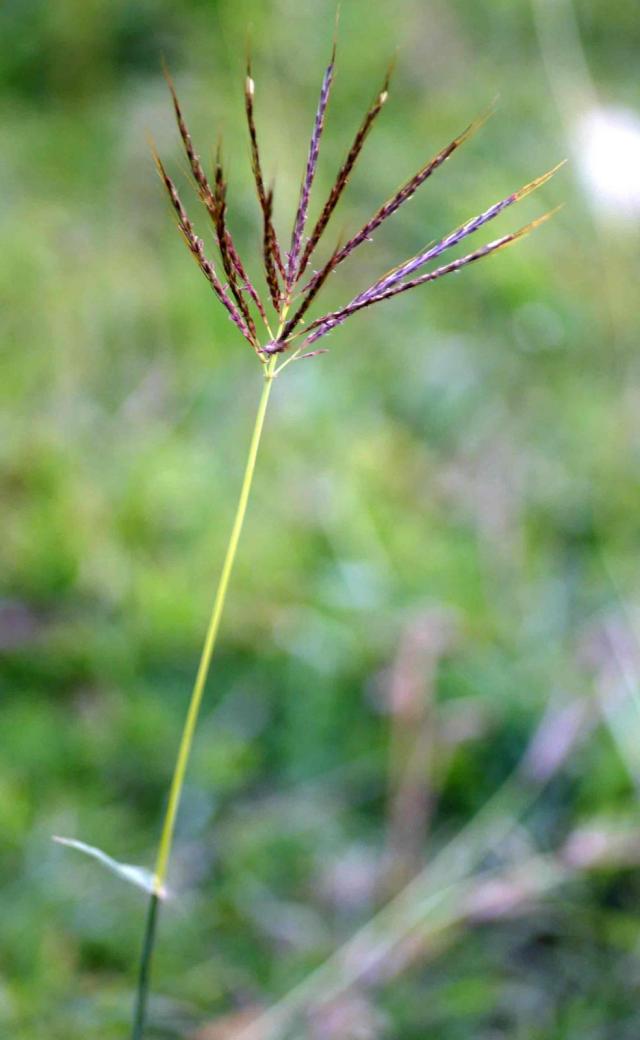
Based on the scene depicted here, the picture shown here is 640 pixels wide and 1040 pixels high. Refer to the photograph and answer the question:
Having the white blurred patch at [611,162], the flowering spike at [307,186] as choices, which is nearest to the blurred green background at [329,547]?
the white blurred patch at [611,162]

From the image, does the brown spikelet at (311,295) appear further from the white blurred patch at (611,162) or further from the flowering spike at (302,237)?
the white blurred patch at (611,162)

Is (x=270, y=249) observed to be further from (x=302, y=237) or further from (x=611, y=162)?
(x=611, y=162)

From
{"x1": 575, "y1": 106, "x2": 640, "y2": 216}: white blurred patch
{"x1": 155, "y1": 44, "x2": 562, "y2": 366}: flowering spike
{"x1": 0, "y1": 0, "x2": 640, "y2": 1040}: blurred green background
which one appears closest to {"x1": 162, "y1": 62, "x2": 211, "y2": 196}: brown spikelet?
{"x1": 155, "y1": 44, "x2": 562, "y2": 366}: flowering spike

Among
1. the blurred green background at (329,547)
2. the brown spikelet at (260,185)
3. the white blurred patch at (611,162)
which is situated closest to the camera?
the brown spikelet at (260,185)

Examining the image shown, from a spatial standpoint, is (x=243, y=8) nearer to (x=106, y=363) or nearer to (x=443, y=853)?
(x=106, y=363)

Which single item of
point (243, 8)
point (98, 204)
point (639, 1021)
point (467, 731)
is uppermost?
point (243, 8)

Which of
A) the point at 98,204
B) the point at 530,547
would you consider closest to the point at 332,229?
the point at 98,204

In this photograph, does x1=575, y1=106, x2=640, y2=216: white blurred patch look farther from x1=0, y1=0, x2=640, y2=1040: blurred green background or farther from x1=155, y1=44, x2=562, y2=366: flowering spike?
x1=155, y1=44, x2=562, y2=366: flowering spike

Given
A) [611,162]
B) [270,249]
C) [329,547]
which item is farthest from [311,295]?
[611,162]
